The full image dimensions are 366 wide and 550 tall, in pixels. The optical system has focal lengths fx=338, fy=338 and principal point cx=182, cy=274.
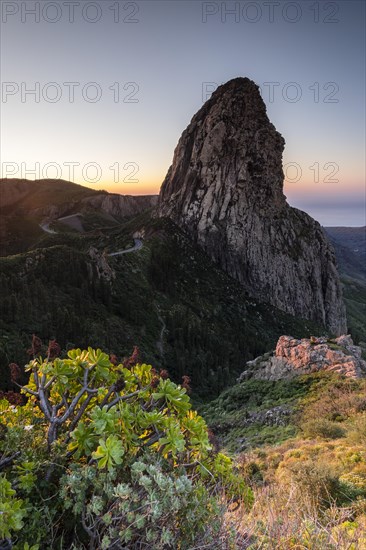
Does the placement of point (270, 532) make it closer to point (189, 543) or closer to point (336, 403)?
point (189, 543)

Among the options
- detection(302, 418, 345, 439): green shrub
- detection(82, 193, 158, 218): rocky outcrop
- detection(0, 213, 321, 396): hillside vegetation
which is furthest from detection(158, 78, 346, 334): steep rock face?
detection(82, 193, 158, 218): rocky outcrop

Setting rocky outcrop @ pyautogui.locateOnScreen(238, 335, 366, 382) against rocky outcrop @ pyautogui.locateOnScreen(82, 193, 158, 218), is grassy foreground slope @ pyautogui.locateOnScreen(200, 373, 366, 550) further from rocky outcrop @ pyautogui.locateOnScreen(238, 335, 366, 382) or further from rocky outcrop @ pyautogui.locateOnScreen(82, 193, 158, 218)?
rocky outcrop @ pyautogui.locateOnScreen(82, 193, 158, 218)

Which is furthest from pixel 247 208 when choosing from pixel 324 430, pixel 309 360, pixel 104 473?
pixel 104 473

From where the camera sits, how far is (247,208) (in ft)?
313

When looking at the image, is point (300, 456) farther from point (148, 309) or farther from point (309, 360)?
point (148, 309)

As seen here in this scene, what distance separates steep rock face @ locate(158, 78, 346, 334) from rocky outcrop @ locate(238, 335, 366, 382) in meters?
62.5

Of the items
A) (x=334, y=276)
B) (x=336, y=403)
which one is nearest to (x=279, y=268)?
(x=334, y=276)

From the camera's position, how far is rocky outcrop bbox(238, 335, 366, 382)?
24455 mm

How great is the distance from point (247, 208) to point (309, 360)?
73595 millimetres

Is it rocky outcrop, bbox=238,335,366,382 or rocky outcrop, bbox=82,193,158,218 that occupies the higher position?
rocky outcrop, bbox=82,193,158,218

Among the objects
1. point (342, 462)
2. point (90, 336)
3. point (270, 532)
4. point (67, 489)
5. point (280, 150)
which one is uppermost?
point (280, 150)

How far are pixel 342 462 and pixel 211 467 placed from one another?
834cm

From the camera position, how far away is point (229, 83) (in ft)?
350

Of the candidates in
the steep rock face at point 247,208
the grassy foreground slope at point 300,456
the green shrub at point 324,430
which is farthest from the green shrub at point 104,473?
the steep rock face at point 247,208
